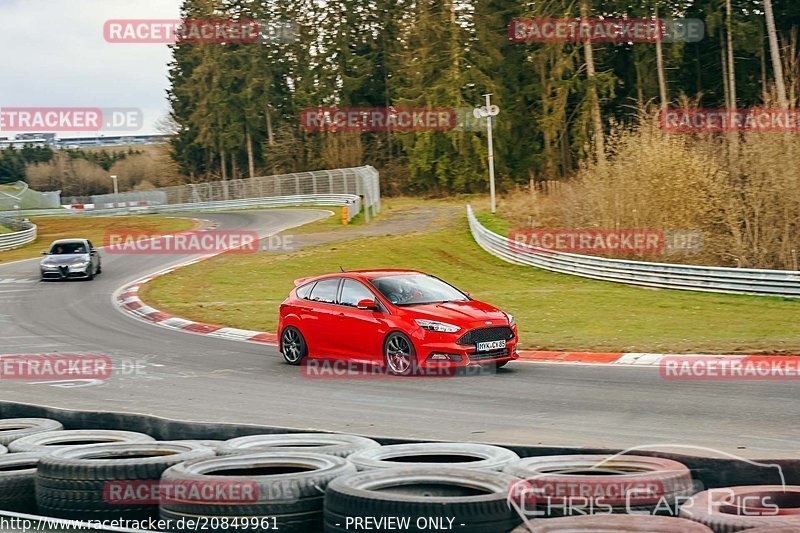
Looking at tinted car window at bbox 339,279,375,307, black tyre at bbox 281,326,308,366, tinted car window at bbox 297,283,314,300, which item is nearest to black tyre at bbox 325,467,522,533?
tinted car window at bbox 339,279,375,307

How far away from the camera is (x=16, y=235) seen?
51.2 metres

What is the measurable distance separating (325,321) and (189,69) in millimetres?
89808

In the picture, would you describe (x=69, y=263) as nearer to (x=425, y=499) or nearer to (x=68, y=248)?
(x=68, y=248)

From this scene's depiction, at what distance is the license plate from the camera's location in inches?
560

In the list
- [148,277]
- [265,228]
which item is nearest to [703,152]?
[148,277]

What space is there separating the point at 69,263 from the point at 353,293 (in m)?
21.9

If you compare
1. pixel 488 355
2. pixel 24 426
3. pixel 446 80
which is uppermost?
pixel 446 80

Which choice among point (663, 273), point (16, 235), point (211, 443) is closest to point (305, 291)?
point (211, 443)

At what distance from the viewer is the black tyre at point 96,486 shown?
5.98 m

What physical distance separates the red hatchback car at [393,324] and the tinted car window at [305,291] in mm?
22

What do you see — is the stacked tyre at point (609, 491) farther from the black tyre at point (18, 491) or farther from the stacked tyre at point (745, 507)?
the black tyre at point (18, 491)

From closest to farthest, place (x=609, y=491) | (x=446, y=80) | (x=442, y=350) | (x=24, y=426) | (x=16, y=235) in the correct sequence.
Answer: (x=609, y=491) → (x=24, y=426) → (x=442, y=350) → (x=16, y=235) → (x=446, y=80)

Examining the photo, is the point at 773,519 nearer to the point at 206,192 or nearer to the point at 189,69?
the point at 206,192

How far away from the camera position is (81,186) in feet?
411
